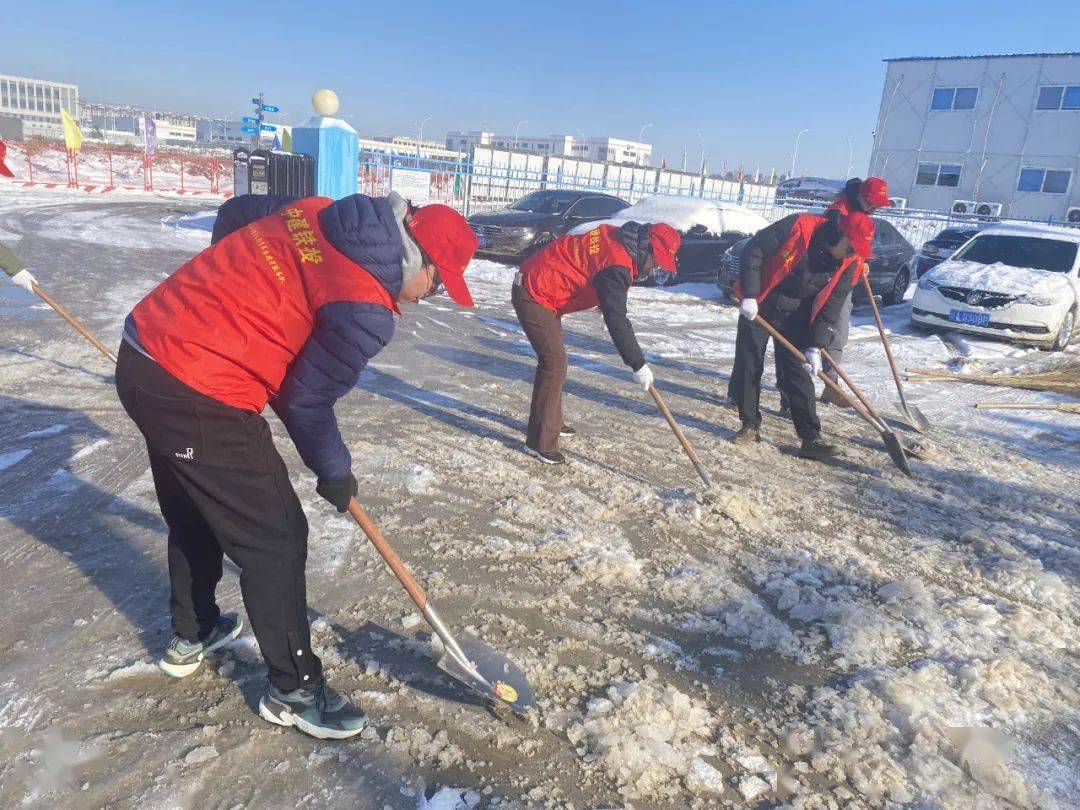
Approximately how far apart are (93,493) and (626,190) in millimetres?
21403

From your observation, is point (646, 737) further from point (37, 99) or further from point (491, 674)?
point (37, 99)

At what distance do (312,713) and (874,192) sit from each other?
495 centimetres

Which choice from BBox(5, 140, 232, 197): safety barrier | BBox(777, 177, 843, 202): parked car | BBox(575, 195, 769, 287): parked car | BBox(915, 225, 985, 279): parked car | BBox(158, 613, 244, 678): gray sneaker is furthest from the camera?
BBox(777, 177, 843, 202): parked car

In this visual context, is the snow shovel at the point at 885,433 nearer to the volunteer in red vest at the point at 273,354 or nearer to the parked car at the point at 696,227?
the volunteer in red vest at the point at 273,354

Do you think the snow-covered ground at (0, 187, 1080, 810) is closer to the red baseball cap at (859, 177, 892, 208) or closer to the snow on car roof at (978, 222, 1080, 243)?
the red baseball cap at (859, 177, 892, 208)

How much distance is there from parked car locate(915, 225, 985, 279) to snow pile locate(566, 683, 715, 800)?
12393 mm

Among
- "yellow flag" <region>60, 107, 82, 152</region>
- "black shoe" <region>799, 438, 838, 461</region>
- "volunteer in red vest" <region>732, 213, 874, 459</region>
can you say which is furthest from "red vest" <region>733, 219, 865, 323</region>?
"yellow flag" <region>60, 107, 82, 152</region>

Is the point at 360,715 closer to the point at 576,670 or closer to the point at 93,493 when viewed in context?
the point at 576,670

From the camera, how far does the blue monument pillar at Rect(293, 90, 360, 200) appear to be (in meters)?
14.2

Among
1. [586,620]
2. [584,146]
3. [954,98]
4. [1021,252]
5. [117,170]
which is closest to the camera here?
[586,620]

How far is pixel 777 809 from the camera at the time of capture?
2.25m

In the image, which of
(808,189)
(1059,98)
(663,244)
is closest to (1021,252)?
(663,244)

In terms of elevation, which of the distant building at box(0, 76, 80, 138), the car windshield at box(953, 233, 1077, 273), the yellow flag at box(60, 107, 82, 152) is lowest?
the car windshield at box(953, 233, 1077, 273)

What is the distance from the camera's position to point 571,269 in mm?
4695
